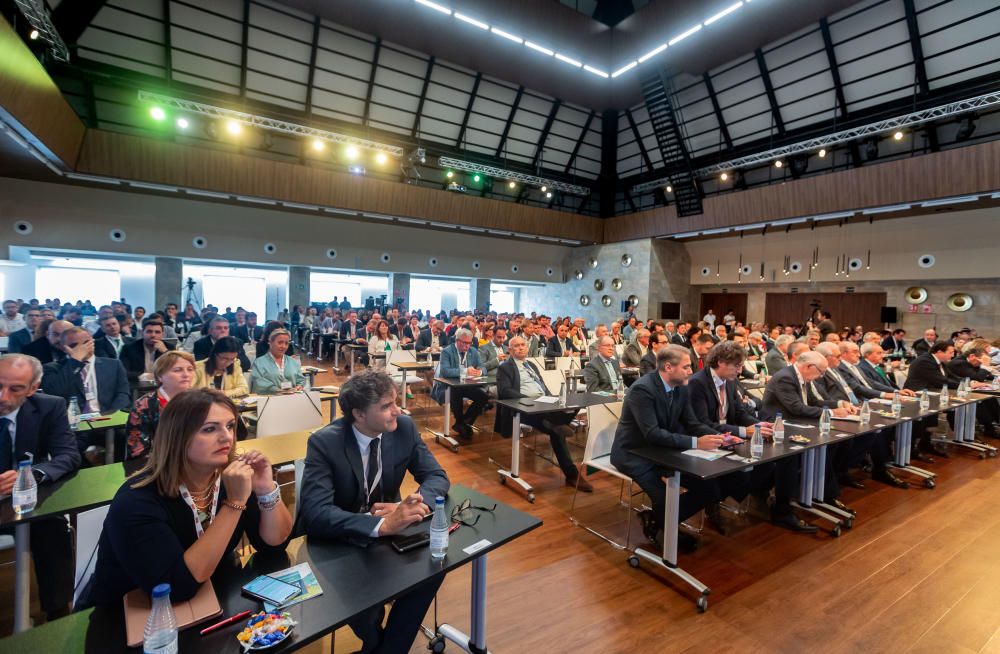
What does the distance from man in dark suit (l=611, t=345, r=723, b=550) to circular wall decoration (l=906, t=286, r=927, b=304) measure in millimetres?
13488

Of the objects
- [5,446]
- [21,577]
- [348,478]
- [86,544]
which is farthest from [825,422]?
[5,446]

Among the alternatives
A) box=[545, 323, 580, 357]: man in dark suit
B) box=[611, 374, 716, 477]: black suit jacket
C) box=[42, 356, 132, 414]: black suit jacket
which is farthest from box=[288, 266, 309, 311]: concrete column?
box=[611, 374, 716, 477]: black suit jacket

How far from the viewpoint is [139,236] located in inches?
469

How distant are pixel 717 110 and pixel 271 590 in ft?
53.7

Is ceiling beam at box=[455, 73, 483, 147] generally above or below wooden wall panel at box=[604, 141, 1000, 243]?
above

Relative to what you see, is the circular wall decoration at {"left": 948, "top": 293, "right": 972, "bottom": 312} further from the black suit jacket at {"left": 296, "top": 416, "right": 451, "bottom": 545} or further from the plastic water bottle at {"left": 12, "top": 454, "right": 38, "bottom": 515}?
the plastic water bottle at {"left": 12, "top": 454, "right": 38, "bottom": 515}

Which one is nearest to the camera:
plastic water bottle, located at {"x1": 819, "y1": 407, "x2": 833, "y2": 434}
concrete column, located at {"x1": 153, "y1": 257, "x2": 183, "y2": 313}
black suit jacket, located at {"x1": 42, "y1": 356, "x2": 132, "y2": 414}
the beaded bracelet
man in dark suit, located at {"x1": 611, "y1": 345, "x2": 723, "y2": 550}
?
the beaded bracelet

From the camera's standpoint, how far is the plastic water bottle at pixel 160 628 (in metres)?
1.16

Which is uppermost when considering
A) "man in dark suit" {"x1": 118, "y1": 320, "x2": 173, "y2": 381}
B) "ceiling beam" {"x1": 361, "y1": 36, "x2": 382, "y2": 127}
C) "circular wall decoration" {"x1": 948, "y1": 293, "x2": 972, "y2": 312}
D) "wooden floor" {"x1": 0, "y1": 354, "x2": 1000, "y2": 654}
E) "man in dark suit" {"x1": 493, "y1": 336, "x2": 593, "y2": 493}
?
"ceiling beam" {"x1": 361, "y1": 36, "x2": 382, "y2": 127}

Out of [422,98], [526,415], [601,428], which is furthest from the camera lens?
[422,98]

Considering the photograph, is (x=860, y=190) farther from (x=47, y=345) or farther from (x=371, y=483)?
(x=47, y=345)

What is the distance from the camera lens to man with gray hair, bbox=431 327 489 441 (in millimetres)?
6004

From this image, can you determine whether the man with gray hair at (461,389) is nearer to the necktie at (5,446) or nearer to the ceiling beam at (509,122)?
the necktie at (5,446)

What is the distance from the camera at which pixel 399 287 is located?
16.5 metres
